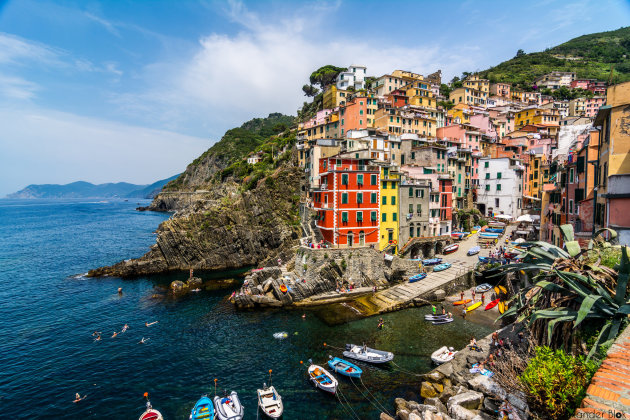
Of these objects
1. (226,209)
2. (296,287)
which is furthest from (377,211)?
(226,209)

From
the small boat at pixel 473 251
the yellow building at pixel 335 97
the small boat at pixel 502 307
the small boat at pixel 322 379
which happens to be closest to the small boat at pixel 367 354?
the small boat at pixel 322 379

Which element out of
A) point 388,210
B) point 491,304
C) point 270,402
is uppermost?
point 388,210

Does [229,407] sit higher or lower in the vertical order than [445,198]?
lower

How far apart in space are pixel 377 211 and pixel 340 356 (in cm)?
2344

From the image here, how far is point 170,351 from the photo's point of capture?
30.1m

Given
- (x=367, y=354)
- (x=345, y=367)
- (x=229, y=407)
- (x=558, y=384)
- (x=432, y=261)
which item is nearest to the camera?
(x=558, y=384)

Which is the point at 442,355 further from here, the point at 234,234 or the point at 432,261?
the point at 234,234

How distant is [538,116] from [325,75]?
67874 mm

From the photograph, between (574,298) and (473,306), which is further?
(473,306)

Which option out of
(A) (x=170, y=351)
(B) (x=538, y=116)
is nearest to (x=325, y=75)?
(B) (x=538, y=116)

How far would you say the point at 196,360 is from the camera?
2839 centimetres

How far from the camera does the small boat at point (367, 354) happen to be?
26.4 metres

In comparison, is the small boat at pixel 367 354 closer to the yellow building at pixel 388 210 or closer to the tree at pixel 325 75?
the yellow building at pixel 388 210

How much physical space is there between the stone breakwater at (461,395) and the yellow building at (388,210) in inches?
879
